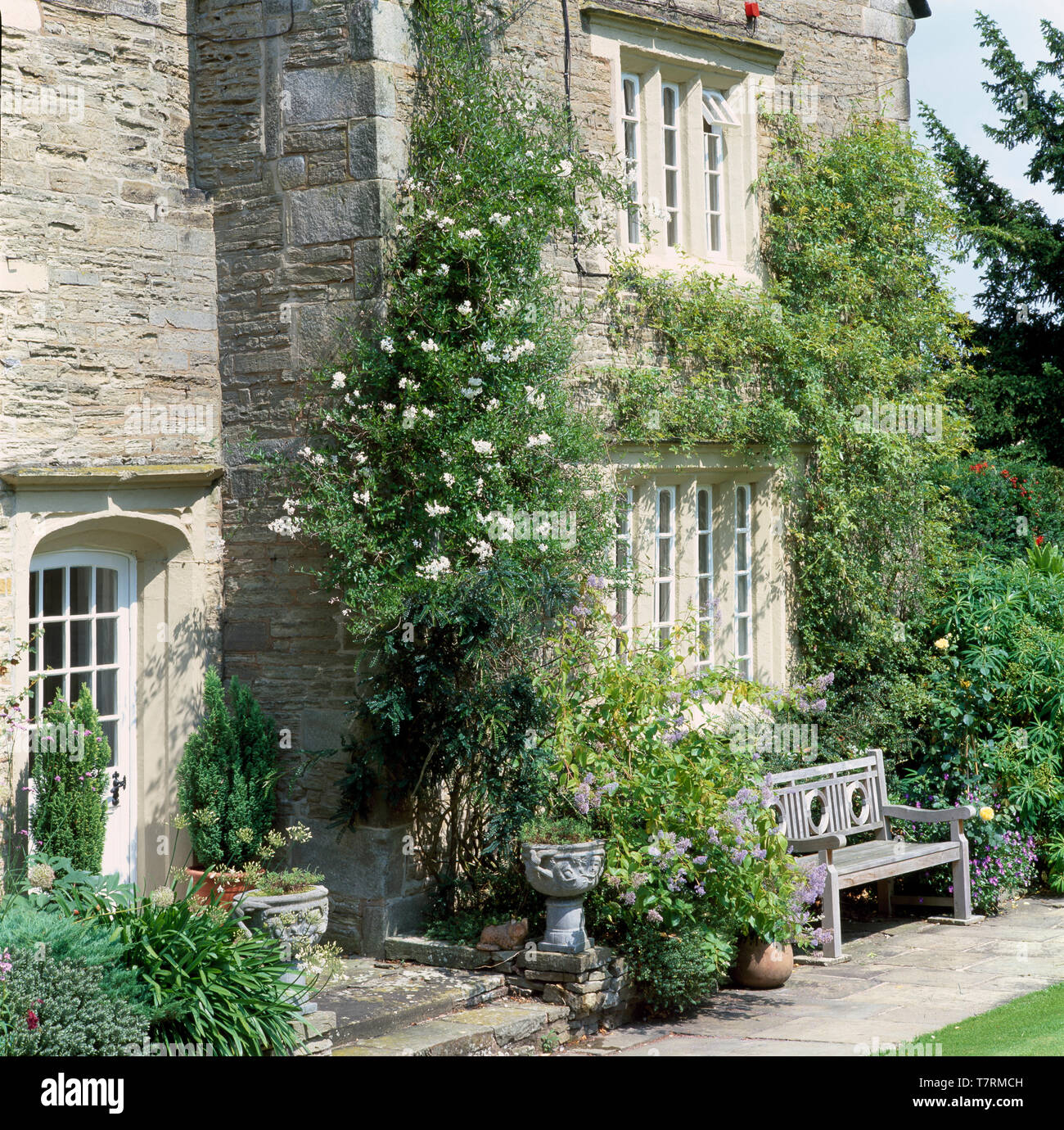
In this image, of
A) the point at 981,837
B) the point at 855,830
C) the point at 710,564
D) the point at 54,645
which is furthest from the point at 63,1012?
the point at 981,837

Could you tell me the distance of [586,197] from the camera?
898 cm

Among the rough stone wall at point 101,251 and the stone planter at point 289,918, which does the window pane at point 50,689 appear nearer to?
the rough stone wall at point 101,251

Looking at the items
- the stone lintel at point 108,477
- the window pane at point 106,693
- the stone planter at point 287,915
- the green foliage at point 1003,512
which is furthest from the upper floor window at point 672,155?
the stone planter at point 287,915

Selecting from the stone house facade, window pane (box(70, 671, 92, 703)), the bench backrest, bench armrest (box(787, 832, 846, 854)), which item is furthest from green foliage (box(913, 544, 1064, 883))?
window pane (box(70, 671, 92, 703))

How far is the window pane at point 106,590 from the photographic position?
8.12 meters

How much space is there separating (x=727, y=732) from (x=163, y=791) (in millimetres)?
4032

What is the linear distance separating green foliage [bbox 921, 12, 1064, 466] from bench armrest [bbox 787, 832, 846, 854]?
9904mm

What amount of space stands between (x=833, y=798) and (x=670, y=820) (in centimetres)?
248


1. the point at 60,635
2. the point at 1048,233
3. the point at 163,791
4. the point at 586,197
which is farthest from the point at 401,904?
the point at 1048,233

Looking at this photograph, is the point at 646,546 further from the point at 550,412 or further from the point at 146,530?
the point at 146,530

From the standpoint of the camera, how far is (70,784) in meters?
7.29

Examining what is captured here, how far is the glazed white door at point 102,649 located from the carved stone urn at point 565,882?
2528 millimetres

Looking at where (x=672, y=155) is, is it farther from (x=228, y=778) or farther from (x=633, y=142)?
(x=228, y=778)

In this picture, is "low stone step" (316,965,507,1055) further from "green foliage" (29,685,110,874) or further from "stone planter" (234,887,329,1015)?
"green foliage" (29,685,110,874)
